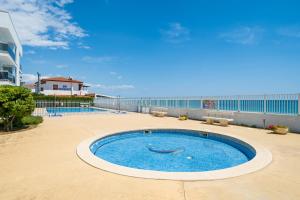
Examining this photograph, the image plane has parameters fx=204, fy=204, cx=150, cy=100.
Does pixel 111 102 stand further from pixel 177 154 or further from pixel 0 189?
pixel 0 189

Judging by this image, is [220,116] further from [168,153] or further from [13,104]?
[13,104]

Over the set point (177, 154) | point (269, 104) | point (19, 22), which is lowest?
point (177, 154)

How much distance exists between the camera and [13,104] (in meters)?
8.70

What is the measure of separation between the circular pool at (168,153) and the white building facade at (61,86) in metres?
38.5

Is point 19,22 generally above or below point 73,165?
above

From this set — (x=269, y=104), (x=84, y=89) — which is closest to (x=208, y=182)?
(x=269, y=104)

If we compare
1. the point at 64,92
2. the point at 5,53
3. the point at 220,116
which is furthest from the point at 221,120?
the point at 64,92

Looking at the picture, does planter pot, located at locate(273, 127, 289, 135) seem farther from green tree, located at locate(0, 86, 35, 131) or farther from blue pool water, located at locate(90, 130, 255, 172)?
green tree, located at locate(0, 86, 35, 131)

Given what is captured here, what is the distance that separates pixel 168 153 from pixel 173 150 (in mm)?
473

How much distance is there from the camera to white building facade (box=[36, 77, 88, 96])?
43562 mm

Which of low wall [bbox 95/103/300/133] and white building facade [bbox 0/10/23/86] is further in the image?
white building facade [bbox 0/10/23/86]

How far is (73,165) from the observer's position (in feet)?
15.9

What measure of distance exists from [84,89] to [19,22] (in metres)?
25.8

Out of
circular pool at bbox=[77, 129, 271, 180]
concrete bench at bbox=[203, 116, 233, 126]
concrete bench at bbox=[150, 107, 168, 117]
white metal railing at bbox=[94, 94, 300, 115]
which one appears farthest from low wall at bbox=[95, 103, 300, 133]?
circular pool at bbox=[77, 129, 271, 180]
